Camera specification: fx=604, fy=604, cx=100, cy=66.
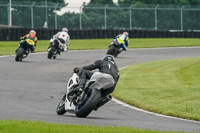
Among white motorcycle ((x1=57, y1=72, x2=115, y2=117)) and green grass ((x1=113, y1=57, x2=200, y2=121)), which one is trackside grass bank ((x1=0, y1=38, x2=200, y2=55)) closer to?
green grass ((x1=113, y1=57, x2=200, y2=121))

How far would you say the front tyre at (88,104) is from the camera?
1077cm

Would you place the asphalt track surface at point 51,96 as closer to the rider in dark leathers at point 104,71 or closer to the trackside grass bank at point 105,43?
the rider in dark leathers at point 104,71

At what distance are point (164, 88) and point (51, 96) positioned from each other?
11.9 feet

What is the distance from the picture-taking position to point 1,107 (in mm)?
12406

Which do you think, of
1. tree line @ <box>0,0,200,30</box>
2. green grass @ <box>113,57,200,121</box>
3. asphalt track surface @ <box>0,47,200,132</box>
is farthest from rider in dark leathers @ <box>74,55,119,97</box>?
tree line @ <box>0,0,200,30</box>

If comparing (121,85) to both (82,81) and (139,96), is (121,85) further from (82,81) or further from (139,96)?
(82,81)

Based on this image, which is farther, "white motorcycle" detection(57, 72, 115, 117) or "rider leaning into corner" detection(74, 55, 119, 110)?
"rider leaning into corner" detection(74, 55, 119, 110)

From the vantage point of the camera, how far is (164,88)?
1723cm

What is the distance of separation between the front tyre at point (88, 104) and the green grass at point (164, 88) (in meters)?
2.04

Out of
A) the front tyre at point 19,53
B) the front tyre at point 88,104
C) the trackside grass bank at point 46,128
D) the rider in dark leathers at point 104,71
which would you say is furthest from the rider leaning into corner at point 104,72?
the front tyre at point 19,53

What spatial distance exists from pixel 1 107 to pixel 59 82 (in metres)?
Result: 6.75

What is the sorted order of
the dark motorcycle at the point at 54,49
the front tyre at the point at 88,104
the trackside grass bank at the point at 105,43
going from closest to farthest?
the front tyre at the point at 88,104
the dark motorcycle at the point at 54,49
the trackside grass bank at the point at 105,43

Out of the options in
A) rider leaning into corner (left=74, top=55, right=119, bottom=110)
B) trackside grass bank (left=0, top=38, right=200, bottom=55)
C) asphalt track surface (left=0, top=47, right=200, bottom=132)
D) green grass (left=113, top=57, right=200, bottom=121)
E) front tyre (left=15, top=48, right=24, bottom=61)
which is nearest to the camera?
asphalt track surface (left=0, top=47, right=200, bottom=132)

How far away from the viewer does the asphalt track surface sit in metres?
10.6
